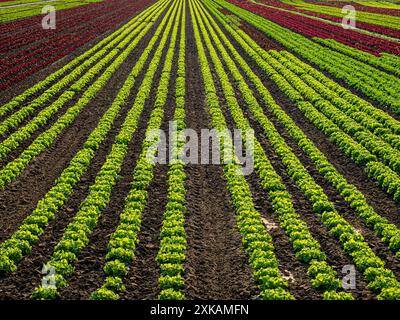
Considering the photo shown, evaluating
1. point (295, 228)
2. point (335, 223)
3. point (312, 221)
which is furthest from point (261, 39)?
point (295, 228)

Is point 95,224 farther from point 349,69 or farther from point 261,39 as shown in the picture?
point 261,39

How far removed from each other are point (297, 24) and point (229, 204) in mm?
50643

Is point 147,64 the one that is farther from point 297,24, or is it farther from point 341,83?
point 297,24

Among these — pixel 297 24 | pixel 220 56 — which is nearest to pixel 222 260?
pixel 220 56

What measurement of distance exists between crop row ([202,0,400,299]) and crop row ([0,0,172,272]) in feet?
24.1

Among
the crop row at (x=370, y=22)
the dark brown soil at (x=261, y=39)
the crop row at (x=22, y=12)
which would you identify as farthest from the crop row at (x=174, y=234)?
the crop row at (x=22, y=12)

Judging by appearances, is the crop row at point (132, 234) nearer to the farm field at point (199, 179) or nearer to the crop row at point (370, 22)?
the farm field at point (199, 179)

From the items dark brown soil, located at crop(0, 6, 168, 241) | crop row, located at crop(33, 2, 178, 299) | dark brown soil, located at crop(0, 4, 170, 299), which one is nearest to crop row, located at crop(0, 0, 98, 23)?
dark brown soil, located at crop(0, 6, 168, 241)

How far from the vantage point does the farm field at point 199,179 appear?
11695 mm

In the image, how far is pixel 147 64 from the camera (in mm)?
37125

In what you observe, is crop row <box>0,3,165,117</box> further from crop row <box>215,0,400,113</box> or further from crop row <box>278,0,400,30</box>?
crop row <box>278,0,400,30</box>

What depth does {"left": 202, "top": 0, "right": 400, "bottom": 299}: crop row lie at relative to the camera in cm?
1118

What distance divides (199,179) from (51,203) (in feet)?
19.1
